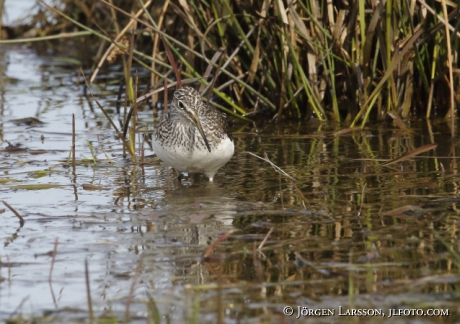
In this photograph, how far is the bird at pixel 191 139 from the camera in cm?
674

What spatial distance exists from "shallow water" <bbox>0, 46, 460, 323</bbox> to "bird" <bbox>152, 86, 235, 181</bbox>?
0.91 ft

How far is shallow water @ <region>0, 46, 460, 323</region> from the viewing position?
4297 mm

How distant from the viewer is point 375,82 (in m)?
8.64

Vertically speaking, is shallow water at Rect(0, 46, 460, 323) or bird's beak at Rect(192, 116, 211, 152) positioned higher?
bird's beak at Rect(192, 116, 211, 152)

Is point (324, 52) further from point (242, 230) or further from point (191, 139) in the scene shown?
point (242, 230)

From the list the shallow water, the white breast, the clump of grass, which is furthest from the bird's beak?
the clump of grass

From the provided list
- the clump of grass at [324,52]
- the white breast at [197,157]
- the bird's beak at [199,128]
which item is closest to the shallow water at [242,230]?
the white breast at [197,157]

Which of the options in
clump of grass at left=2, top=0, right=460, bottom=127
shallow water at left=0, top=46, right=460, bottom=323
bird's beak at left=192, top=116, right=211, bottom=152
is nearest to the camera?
shallow water at left=0, top=46, right=460, bottom=323

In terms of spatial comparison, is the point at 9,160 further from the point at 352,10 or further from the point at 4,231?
the point at 352,10

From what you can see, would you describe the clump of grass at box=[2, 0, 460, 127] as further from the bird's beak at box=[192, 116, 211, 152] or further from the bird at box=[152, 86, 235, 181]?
the bird's beak at box=[192, 116, 211, 152]

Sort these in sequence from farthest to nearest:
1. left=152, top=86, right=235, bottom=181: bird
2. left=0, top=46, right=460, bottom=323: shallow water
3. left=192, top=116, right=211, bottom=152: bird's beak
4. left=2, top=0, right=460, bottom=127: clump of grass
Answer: left=2, top=0, right=460, bottom=127: clump of grass, left=152, top=86, right=235, bottom=181: bird, left=192, top=116, right=211, bottom=152: bird's beak, left=0, top=46, right=460, bottom=323: shallow water

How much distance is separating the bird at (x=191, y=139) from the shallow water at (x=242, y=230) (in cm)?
28

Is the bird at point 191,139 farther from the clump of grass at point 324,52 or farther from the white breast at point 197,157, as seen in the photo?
the clump of grass at point 324,52

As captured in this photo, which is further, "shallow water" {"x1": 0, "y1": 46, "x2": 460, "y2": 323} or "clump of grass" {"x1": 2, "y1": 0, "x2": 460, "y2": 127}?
"clump of grass" {"x1": 2, "y1": 0, "x2": 460, "y2": 127}
